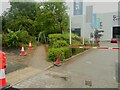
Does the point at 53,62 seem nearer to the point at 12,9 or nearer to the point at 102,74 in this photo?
the point at 102,74

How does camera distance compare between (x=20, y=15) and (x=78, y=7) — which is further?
(x=20, y=15)

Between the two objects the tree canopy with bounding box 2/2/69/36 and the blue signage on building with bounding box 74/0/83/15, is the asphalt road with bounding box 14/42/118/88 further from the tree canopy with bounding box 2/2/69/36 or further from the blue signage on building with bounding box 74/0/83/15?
the tree canopy with bounding box 2/2/69/36

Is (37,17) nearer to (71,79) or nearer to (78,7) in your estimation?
(78,7)

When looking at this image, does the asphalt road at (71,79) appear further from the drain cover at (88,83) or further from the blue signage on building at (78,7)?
the blue signage on building at (78,7)

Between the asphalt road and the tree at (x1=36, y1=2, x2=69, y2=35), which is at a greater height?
the tree at (x1=36, y1=2, x2=69, y2=35)

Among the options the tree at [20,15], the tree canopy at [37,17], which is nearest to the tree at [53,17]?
the tree canopy at [37,17]

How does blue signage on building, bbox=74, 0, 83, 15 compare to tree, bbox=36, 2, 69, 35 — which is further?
tree, bbox=36, 2, 69, 35

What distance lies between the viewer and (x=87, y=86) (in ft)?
23.7

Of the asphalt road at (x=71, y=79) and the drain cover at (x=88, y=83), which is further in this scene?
the drain cover at (x=88, y=83)

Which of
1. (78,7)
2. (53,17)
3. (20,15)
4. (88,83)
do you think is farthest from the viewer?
(20,15)

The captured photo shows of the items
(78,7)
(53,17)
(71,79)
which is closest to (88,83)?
(71,79)

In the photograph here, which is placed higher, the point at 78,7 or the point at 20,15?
the point at 20,15

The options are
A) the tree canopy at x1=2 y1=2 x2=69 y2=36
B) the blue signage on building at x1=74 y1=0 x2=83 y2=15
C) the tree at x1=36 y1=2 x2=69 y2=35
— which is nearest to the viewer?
the blue signage on building at x1=74 y1=0 x2=83 y2=15

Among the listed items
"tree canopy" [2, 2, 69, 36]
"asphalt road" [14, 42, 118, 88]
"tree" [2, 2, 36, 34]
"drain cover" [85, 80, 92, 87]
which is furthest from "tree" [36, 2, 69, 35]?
"drain cover" [85, 80, 92, 87]
